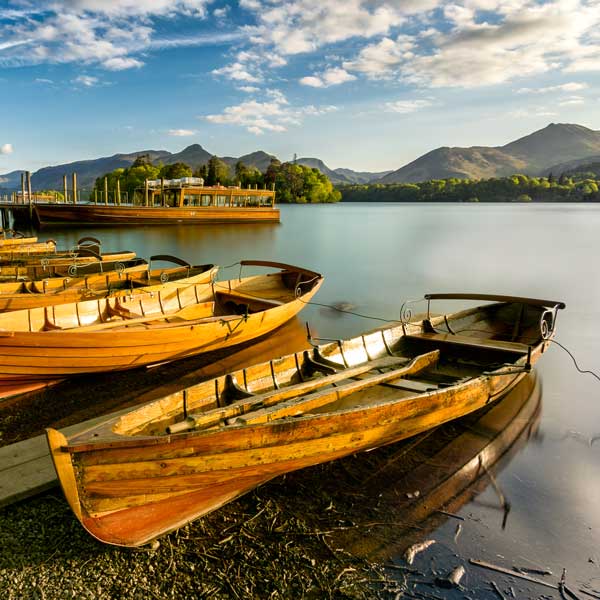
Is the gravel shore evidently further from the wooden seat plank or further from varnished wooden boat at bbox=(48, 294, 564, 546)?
the wooden seat plank

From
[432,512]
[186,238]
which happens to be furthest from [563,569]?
Result: [186,238]

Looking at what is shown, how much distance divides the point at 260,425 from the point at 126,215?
5501cm

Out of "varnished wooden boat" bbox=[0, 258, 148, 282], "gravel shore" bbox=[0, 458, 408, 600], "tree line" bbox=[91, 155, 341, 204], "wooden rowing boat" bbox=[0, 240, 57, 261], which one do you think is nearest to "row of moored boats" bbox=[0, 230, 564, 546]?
"gravel shore" bbox=[0, 458, 408, 600]

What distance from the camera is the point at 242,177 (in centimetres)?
12950

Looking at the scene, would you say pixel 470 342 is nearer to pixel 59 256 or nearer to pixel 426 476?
pixel 426 476

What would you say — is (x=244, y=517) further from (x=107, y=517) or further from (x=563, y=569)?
(x=563, y=569)

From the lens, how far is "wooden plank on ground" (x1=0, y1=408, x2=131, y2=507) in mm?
5770

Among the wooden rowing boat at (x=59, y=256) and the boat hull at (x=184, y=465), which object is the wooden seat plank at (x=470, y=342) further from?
the wooden rowing boat at (x=59, y=256)

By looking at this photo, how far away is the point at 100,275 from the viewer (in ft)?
49.8

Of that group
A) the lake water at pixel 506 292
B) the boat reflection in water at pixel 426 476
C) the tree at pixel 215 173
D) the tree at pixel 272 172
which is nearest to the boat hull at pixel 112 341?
the lake water at pixel 506 292

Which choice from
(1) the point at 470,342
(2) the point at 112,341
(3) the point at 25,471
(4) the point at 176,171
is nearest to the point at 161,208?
(2) the point at 112,341

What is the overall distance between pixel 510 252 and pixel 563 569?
38.7m

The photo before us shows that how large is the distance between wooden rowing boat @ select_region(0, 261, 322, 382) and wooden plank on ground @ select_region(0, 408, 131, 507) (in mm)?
2266

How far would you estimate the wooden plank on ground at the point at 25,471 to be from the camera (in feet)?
18.9
